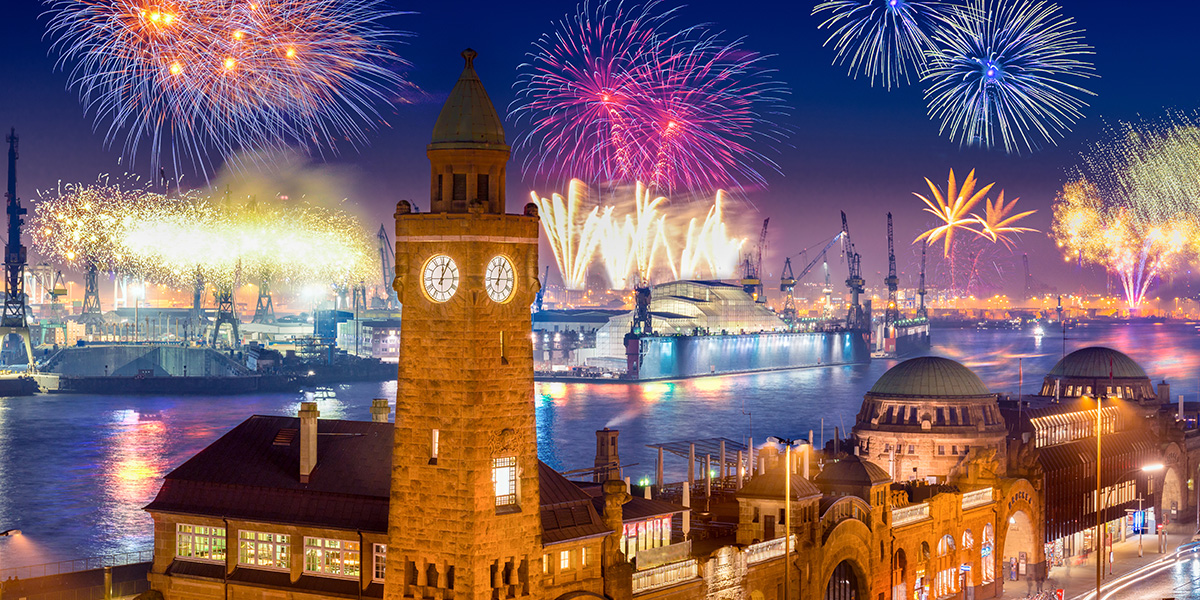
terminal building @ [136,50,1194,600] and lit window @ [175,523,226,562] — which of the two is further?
lit window @ [175,523,226,562]

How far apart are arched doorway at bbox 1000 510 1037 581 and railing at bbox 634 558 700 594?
4259cm

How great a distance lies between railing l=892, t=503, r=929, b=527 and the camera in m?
73.6

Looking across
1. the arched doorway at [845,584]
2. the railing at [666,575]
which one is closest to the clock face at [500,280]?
the railing at [666,575]

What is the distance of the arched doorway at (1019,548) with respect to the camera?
92.1 meters

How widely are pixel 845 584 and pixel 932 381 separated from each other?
1362 inches

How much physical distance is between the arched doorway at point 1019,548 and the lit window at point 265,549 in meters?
56.1

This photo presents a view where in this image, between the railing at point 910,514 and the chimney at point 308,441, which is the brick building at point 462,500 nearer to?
the chimney at point 308,441

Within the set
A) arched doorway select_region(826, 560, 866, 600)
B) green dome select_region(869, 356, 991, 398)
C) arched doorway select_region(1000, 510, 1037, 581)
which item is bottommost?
arched doorway select_region(1000, 510, 1037, 581)

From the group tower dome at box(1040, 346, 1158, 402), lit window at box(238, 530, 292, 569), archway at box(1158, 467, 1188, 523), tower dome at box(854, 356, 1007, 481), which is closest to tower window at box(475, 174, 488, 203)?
lit window at box(238, 530, 292, 569)

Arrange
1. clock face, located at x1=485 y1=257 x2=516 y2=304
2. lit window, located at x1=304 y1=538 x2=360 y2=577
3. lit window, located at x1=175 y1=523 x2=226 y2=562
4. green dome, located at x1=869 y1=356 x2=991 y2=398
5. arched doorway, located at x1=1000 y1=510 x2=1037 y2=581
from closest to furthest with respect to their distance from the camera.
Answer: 1. clock face, located at x1=485 y1=257 x2=516 y2=304
2. lit window, located at x1=304 y1=538 x2=360 y2=577
3. lit window, located at x1=175 y1=523 x2=226 y2=562
4. arched doorway, located at x1=1000 y1=510 x2=1037 y2=581
5. green dome, located at x1=869 y1=356 x2=991 y2=398

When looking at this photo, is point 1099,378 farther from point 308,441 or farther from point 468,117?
point 468,117

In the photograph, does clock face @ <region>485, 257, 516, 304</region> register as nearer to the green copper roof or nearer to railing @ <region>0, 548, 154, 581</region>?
the green copper roof

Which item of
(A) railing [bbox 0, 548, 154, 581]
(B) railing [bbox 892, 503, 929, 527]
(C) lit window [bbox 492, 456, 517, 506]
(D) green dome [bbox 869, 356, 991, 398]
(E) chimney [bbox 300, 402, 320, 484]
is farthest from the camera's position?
(D) green dome [bbox 869, 356, 991, 398]

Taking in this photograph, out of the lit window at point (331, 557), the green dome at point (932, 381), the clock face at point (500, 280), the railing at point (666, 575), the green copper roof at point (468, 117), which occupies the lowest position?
the railing at point (666, 575)
